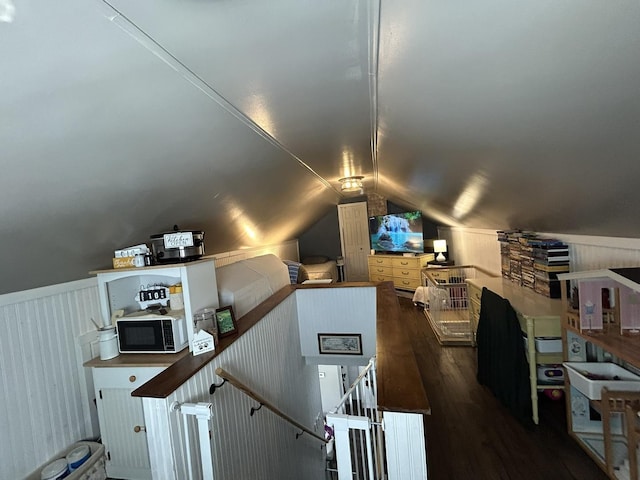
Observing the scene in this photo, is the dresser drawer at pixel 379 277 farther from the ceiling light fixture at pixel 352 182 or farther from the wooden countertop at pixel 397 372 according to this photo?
the wooden countertop at pixel 397 372

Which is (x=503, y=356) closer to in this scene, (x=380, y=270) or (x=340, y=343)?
(x=340, y=343)

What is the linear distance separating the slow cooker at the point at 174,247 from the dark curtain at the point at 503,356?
241 cm

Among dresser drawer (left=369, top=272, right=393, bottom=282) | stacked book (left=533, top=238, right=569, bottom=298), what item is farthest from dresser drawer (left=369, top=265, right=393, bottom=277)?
stacked book (left=533, top=238, right=569, bottom=298)

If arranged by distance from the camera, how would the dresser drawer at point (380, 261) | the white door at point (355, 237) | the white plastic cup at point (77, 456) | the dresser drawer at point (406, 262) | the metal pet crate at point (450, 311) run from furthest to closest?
the white door at point (355, 237), the dresser drawer at point (380, 261), the dresser drawer at point (406, 262), the metal pet crate at point (450, 311), the white plastic cup at point (77, 456)

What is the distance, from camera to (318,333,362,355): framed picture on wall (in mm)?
3254

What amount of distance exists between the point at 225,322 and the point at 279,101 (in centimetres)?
146

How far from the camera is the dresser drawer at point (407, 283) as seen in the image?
17.6 ft

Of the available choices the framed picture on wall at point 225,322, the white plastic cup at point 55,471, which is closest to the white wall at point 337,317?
the framed picture on wall at point 225,322

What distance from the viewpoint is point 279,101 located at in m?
1.47

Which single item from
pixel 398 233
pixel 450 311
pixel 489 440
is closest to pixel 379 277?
pixel 398 233

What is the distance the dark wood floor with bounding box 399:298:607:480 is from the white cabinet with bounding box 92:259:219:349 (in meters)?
1.93

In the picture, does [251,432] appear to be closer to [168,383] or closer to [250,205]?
[168,383]

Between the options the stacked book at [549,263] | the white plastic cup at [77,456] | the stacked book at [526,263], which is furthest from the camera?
the stacked book at [526,263]

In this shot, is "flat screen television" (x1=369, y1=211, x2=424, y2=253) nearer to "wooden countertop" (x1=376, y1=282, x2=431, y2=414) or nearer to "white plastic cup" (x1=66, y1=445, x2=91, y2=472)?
"wooden countertop" (x1=376, y1=282, x2=431, y2=414)
